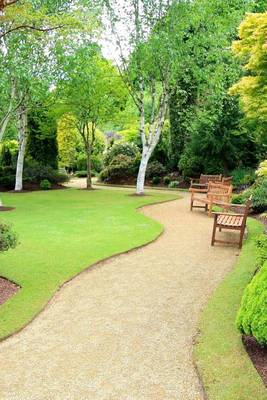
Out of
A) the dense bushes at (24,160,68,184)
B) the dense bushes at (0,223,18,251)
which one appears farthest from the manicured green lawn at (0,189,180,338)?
the dense bushes at (24,160,68,184)

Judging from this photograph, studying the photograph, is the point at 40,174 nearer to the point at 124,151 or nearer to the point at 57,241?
the point at 124,151

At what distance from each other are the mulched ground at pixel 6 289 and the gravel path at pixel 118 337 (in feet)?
2.20

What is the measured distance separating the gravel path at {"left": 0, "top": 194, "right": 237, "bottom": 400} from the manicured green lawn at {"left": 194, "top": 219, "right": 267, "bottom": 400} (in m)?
0.12

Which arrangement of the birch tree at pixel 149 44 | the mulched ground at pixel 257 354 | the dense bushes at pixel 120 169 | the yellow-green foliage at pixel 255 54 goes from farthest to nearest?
1. the dense bushes at pixel 120 169
2. the birch tree at pixel 149 44
3. the yellow-green foliage at pixel 255 54
4. the mulched ground at pixel 257 354

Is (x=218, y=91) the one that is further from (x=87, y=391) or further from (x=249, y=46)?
(x=87, y=391)

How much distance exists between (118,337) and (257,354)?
55.6 inches

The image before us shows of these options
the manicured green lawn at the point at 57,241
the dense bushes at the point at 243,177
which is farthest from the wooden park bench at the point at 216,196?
the dense bushes at the point at 243,177

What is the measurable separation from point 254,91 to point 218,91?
8.19 m

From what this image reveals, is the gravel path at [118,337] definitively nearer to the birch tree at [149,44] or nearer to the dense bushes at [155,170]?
the birch tree at [149,44]

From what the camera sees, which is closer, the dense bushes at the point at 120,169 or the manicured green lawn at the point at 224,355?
the manicured green lawn at the point at 224,355

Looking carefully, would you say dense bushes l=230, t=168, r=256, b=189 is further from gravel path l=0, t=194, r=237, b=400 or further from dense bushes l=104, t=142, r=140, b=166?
gravel path l=0, t=194, r=237, b=400

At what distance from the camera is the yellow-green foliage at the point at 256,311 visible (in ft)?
11.1

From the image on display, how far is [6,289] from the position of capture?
5.33 m

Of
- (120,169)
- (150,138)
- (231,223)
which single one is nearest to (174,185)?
(150,138)
